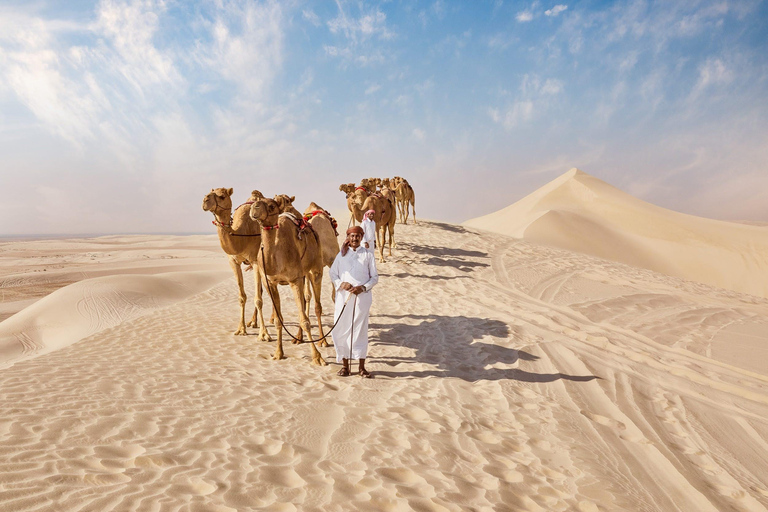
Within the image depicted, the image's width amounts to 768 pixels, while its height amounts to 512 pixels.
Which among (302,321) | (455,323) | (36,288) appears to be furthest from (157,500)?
(36,288)

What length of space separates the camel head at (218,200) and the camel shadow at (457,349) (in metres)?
3.91

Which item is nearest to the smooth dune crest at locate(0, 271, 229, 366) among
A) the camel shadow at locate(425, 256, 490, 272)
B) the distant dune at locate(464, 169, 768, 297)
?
the camel shadow at locate(425, 256, 490, 272)

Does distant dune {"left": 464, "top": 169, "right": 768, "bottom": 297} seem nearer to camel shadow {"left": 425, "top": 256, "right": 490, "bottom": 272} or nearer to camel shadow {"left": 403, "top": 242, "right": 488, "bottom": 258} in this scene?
camel shadow {"left": 403, "top": 242, "right": 488, "bottom": 258}

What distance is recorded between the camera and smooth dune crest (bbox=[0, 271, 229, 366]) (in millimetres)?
11016

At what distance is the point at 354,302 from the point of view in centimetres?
566

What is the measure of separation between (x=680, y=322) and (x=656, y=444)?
274 inches

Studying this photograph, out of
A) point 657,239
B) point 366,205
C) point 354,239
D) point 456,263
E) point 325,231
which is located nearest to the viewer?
point 354,239

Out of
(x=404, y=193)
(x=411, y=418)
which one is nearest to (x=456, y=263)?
(x=404, y=193)

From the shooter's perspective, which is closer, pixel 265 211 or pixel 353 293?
pixel 353 293

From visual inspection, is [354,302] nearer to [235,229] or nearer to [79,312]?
[235,229]

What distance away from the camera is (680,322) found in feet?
31.6

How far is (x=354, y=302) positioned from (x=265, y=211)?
2.02 meters

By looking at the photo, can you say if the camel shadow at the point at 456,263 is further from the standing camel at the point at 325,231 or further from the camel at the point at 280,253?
the camel at the point at 280,253

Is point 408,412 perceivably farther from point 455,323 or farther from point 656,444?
point 455,323
